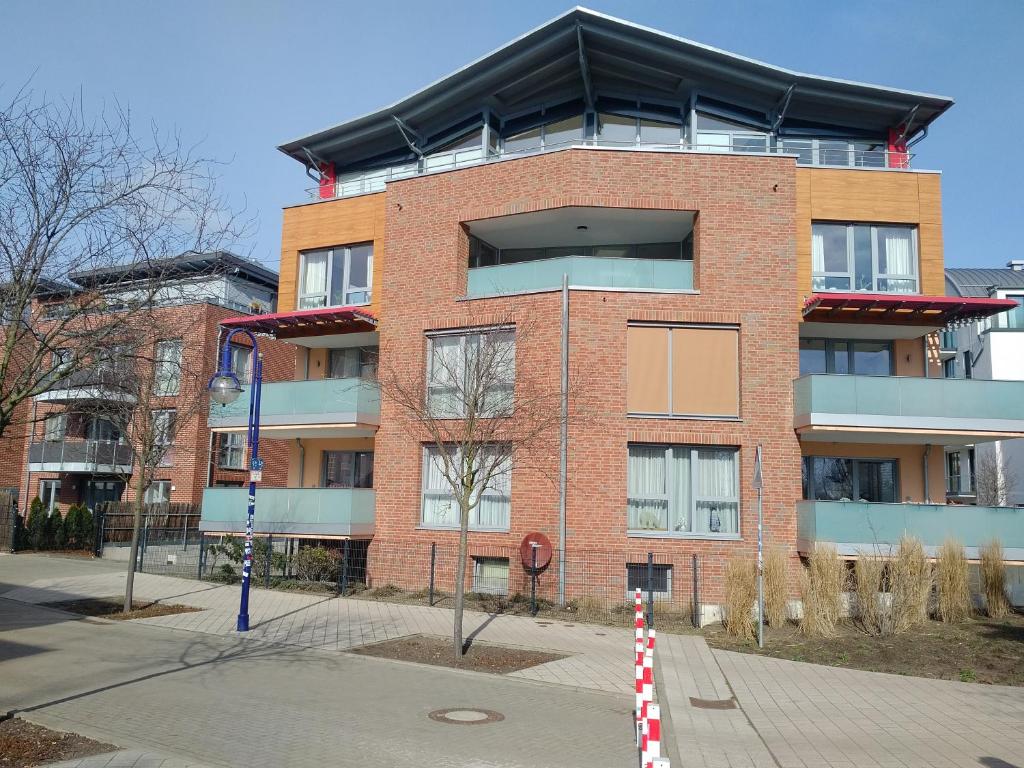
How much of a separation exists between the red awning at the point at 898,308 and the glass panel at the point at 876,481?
3471 millimetres

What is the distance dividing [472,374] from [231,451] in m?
21.4

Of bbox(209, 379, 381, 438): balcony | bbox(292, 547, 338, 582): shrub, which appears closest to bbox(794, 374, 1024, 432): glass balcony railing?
bbox(209, 379, 381, 438): balcony

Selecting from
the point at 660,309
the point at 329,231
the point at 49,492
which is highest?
the point at 329,231

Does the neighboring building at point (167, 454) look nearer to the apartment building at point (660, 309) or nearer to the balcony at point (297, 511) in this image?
the balcony at point (297, 511)

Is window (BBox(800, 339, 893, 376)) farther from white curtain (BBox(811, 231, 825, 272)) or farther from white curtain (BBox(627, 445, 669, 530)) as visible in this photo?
white curtain (BBox(627, 445, 669, 530))

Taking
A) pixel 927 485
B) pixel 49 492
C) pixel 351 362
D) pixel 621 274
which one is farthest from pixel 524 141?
pixel 49 492

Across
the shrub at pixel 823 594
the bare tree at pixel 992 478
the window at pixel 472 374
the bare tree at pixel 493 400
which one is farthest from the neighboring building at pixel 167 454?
the bare tree at pixel 992 478

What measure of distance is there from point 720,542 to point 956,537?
4.65 meters

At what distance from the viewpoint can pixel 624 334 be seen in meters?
19.6

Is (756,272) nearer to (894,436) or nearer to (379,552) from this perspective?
(894,436)

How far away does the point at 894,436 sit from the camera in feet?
64.8

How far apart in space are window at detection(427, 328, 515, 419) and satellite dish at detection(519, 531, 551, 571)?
279cm

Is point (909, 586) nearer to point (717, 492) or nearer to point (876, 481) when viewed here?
point (717, 492)

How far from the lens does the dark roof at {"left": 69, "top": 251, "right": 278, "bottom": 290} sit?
8.66 m
